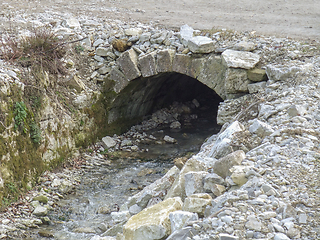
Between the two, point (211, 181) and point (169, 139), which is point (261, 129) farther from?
point (169, 139)

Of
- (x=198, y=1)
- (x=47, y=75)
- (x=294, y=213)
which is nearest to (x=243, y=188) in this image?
(x=294, y=213)

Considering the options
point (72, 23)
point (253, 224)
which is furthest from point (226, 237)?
point (72, 23)

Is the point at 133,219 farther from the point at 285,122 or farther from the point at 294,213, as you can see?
the point at 285,122

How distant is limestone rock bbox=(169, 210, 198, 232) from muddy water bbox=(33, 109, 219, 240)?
226 cm

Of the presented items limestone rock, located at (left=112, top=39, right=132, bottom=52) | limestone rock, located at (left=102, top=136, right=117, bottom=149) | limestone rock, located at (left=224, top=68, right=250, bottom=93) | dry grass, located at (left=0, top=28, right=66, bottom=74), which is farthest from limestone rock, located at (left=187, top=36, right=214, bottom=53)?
limestone rock, located at (left=102, top=136, right=117, bottom=149)

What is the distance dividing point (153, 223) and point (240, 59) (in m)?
4.33

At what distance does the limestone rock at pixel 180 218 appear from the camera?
112 inches

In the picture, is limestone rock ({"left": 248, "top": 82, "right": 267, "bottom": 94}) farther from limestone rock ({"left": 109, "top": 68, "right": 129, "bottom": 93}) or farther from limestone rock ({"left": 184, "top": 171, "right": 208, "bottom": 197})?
limestone rock ({"left": 184, "top": 171, "right": 208, "bottom": 197})

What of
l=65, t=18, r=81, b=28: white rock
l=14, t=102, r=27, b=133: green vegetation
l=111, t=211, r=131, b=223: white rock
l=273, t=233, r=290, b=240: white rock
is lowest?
l=111, t=211, r=131, b=223: white rock

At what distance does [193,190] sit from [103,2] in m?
8.33

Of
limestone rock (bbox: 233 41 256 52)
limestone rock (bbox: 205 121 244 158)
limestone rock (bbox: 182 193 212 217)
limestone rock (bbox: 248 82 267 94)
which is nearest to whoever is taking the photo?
limestone rock (bbox: 182 193 212 217)

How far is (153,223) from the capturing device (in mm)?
3178

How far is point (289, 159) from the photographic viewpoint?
325 cm

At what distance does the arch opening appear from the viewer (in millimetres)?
8602
